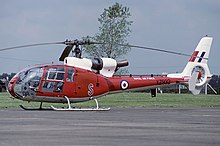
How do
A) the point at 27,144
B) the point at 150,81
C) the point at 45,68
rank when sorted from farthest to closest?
1. the point at 150,81
2. the point at 45,68
3. the point at 27,144

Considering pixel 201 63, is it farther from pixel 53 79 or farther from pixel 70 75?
pixel 53 79

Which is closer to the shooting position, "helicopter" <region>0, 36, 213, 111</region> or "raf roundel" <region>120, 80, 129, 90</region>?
"helicopter" <region>0, 36, 213, 111</region>

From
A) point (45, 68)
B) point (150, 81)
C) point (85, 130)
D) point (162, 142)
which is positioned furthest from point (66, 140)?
point (150, 81)

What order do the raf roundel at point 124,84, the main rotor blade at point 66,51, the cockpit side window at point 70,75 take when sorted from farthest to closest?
the raf roundel at point 124,84 → the main rotor blade at point 66,51 → the cockpit side window at point 70,75

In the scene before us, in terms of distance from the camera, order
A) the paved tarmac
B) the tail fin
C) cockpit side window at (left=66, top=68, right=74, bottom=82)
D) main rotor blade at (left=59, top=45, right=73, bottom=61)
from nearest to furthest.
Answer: the paved tarmac, cockpit side window at (left=66, top=68, right=74, bottom=82), main rotor blade at (left=59, top=45, right=73, bottom=61), the tail fin

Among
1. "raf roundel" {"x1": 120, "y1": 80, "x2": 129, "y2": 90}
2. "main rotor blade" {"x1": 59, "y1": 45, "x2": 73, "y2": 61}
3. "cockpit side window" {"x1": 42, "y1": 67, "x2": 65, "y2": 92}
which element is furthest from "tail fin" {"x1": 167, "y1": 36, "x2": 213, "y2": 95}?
"cockpit side window" {"x1": 42, "y1": 67, "x2": 65, "y2": 92}

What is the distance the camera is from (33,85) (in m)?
30.4

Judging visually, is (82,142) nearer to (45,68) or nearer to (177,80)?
(45,68)

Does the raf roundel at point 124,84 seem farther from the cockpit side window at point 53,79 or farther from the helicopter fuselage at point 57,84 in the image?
the cockpit side window at point 53,79

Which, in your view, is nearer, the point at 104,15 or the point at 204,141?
the point at 204,141

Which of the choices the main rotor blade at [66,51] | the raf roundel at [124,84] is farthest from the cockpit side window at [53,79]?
the raf roundel at [124,84]

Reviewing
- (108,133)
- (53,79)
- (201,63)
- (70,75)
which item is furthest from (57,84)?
(108,133)

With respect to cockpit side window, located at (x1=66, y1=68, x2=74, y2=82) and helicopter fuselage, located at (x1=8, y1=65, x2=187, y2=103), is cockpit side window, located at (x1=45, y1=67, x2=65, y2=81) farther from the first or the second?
cockpit side window, located at (x1=66, y1=68, x2=74, y2=82)

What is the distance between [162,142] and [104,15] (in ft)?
230
